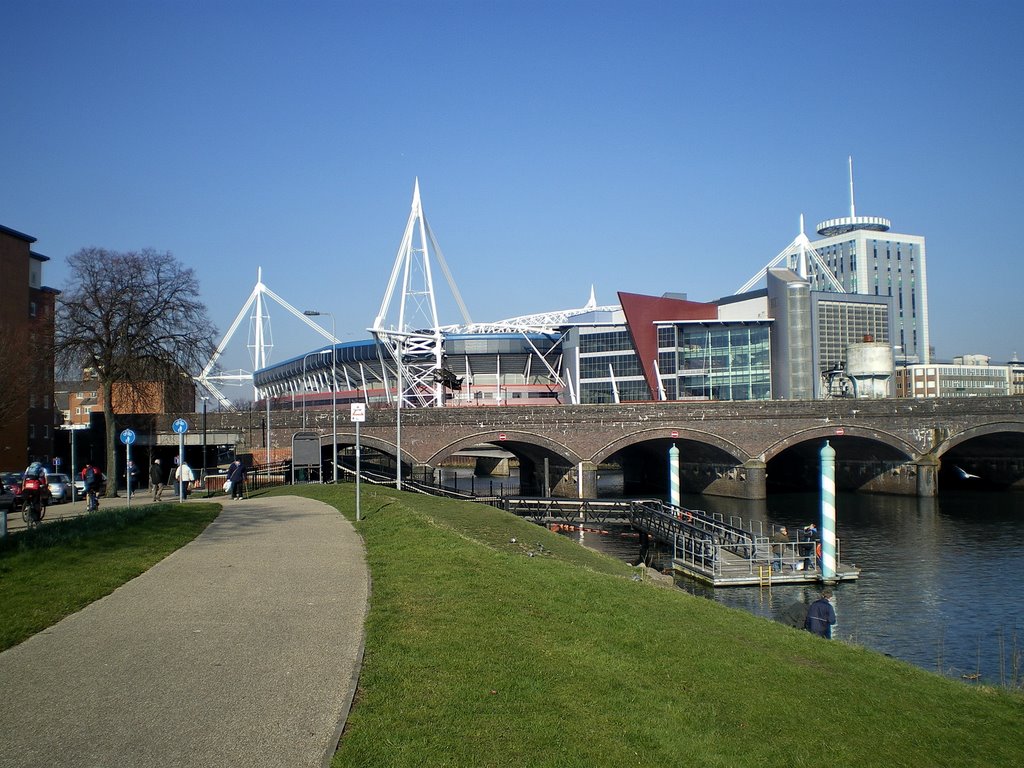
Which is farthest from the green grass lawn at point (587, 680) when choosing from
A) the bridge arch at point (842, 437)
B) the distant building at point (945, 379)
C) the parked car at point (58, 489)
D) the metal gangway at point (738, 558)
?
the distant building at point (945, 379)

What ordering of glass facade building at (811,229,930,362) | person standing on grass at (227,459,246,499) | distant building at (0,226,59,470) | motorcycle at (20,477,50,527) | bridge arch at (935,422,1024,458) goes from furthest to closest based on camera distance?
1. glass facade building at (811,229,930,362)
2. bridge arch at (935,422,1024,458)
3. distant building at (0,226,59,470)
4. person standing on grass at (227,459,246,499)
5. motorcycle at (20,477,50,527)

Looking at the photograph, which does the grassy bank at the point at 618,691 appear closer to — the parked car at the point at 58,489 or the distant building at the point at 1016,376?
the parked car at the point at 58,489

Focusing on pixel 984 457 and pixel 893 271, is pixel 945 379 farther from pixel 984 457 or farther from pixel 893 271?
pixel 984 457

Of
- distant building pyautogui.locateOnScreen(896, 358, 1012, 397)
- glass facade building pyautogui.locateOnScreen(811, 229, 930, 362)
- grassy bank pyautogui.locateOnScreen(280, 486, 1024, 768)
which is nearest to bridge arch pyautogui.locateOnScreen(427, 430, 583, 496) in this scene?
grassy bank pyautogui.locateOnScreen(280, 486, 1024, 768)

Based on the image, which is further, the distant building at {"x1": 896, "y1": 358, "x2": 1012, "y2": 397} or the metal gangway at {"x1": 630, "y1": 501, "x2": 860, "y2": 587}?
the distant building at {"x1": 896, "y1": 358, "x2": 1012, "y2": 397}

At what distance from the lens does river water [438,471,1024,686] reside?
2055 centimetres

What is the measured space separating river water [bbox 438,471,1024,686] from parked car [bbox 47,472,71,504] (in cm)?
2383

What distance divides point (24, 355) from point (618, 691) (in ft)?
135

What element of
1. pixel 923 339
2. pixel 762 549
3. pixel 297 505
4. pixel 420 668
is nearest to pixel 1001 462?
pixel 762 549

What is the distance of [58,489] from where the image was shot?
3744 centimetres

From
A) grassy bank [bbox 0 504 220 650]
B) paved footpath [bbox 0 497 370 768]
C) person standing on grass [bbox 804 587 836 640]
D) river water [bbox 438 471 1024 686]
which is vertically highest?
grassy bank [bbox 0 504 220 650]

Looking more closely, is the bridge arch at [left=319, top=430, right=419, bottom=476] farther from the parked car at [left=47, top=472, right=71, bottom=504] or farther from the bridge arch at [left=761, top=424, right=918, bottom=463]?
the bridge arch at [left=761, top=424, right=918, bottom=463]

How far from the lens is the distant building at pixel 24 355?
3906cm

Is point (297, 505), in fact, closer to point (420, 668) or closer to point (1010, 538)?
point (420, 668)
